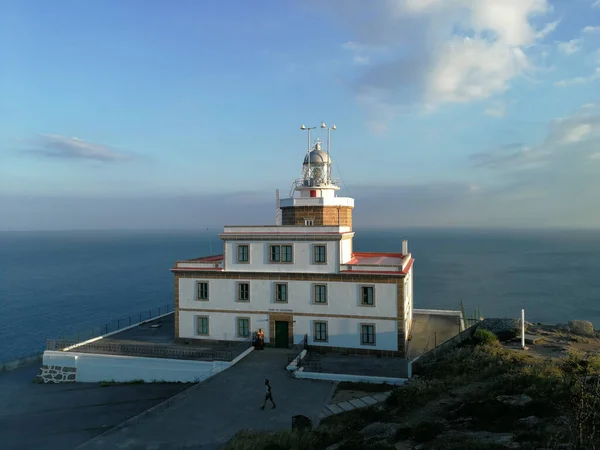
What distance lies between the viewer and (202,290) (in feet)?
93.2

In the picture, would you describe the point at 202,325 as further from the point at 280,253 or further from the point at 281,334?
the point at 280,253

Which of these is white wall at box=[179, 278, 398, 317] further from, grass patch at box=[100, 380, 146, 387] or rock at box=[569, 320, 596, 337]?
rock at box=[569, 320, 596, 337]

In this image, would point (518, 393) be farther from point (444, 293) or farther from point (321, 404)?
point (444, 293)

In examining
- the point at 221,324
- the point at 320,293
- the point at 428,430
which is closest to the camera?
the point at 428,430

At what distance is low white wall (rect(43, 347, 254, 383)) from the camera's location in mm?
24312

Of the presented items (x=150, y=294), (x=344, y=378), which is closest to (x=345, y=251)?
(x=344, y=378)

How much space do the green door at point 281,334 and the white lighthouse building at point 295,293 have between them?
6 centimetres

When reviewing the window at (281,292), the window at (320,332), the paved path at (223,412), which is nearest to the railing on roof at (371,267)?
the window at (320,332)

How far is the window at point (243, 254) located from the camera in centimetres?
2775

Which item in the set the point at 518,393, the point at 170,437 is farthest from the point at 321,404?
the point at 518,393

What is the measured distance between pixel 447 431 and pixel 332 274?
1375cm

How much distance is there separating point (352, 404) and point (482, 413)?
6142 mm

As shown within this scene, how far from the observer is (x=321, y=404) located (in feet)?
62.4

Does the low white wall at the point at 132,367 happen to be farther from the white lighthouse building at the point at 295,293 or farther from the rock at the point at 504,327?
the rock at the point at 504,327
